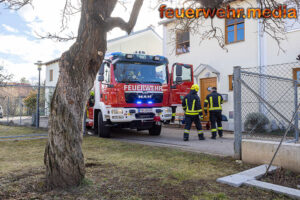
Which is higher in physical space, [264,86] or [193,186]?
[264,86]

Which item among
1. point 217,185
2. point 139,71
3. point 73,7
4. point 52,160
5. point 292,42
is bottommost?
point 217,185

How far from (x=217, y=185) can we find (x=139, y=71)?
219 inches

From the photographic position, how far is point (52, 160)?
316 centimetres

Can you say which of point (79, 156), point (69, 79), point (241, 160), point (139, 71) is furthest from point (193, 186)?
point (139, 71)

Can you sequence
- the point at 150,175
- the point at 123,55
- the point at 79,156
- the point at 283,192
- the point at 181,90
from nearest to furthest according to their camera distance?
the point at 283,192 < the point at 79,156 < the point at 150,175 < the point at 123,55 < the point at 181,90

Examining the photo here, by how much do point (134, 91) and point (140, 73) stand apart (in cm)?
68

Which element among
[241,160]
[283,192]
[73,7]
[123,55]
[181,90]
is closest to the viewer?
[283,192]

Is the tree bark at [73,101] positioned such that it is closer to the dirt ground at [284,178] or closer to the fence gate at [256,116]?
the dirt ground at [284,178]

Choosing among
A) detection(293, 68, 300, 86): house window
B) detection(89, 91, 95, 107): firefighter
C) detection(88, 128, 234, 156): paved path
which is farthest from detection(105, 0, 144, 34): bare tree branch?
detection(293, 68, 300, 86): house window

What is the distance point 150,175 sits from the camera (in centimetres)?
385

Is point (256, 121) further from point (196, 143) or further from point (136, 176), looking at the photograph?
point (136, 176)

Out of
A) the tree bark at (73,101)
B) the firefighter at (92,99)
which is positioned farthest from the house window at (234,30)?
the tree bark at (73,101)

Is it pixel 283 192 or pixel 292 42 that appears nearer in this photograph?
pixel 283 192

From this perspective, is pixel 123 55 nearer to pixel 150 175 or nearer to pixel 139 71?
pixel 139 71
